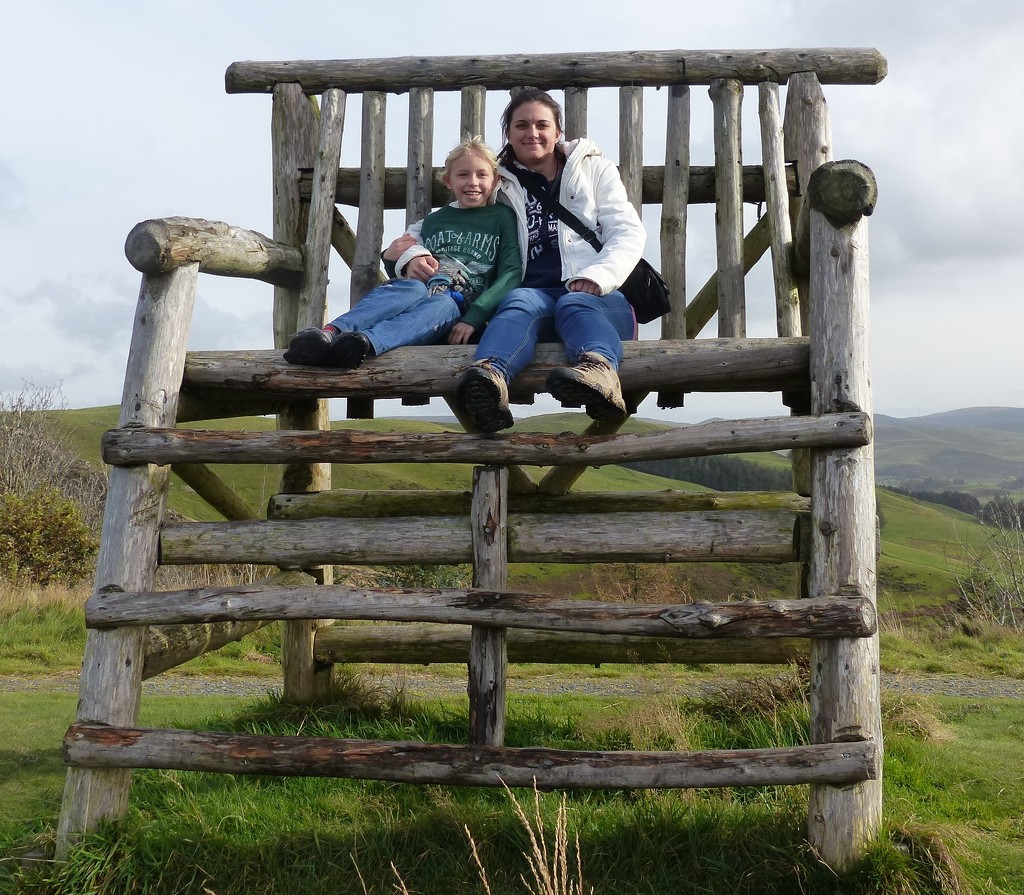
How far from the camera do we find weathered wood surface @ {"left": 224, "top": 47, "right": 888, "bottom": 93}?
5254 mm

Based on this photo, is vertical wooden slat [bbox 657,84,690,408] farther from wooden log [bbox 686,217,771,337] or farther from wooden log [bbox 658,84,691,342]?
wooden log [bbox 686,217,771,337]

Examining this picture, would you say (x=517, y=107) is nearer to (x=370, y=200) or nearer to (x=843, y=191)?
(x=370, y=200)

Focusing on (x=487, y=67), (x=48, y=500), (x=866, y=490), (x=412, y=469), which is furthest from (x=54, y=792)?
(x=412, y=469)

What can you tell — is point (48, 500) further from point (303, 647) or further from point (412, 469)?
point (412, 469)

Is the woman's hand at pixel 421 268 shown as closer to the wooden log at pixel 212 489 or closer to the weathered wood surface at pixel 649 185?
the weathered wood surface at pixel 649 185

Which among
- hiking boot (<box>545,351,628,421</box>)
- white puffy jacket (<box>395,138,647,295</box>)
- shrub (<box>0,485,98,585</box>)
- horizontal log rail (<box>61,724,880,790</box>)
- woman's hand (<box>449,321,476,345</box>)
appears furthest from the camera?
shrub (<box>0,485,98,585</box>)

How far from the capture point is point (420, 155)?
548cm

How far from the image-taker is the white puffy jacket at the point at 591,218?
449 centimetres

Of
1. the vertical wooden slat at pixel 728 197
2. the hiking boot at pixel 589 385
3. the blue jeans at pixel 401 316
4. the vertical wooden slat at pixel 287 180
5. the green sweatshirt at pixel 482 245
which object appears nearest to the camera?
the hiking boot at pixel 589 385

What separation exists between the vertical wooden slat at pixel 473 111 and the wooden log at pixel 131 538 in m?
1.91

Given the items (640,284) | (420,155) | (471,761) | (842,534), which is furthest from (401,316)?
(842,534)

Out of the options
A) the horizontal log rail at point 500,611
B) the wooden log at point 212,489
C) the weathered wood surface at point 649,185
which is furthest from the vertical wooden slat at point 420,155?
the horizontal log rail at point 500,611

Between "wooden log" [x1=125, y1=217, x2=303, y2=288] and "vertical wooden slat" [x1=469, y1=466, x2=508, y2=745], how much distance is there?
172cm

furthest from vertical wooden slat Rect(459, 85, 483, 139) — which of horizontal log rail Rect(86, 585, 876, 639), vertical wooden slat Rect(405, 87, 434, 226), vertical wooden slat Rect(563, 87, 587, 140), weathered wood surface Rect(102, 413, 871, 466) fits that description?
horizontal log rail Rect(86, 585, 876, 639)
